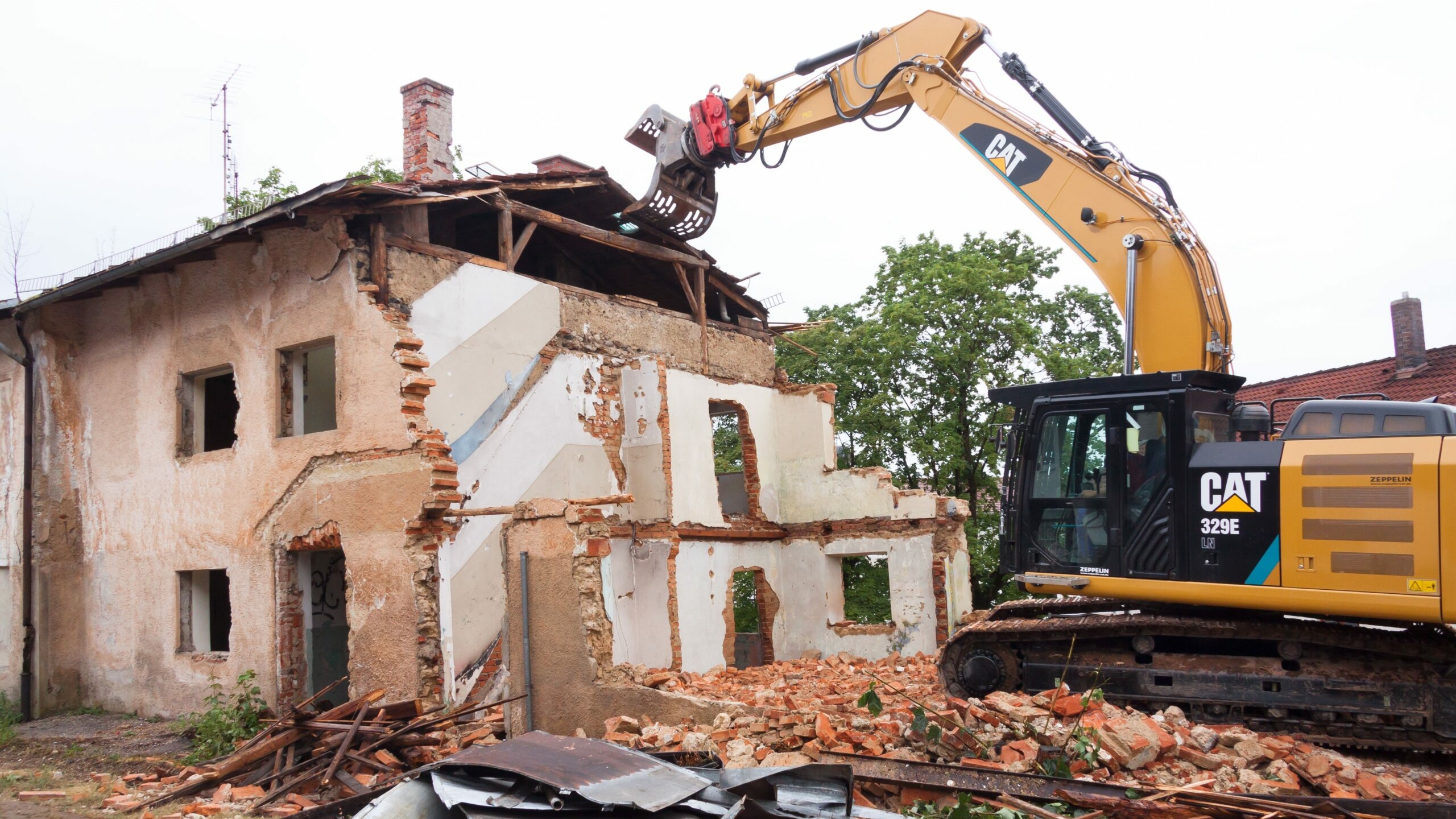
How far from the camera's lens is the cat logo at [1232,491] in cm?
745

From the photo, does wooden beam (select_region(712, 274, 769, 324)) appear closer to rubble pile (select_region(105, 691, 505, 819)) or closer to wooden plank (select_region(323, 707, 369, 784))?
rubble pile (select_region(105, 691, 505, 819))

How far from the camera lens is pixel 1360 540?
7059 millimetres

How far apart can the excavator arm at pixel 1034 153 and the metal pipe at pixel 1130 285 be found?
10 mm

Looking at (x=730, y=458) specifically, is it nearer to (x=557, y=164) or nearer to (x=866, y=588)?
(x=866, y=588)

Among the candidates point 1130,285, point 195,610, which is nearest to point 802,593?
point 195,610

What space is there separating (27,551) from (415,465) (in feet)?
21.8

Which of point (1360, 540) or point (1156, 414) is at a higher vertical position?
point (1156, 414)

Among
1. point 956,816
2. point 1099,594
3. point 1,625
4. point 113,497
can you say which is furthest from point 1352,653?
point 1,625

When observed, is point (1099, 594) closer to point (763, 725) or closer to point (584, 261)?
point (763, 725)

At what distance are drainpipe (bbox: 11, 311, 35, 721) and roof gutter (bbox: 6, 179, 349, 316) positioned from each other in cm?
90

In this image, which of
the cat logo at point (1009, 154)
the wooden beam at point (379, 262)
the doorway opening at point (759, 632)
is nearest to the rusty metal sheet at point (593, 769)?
the cat logo at point (1009, 154)

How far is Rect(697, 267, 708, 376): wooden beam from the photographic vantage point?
604 inches

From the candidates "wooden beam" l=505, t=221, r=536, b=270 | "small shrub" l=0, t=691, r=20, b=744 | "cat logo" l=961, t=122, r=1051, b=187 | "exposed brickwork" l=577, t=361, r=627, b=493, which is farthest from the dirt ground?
"cat logo" l=961, t=122, r=1051, b=187

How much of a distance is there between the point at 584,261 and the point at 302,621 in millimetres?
6300
